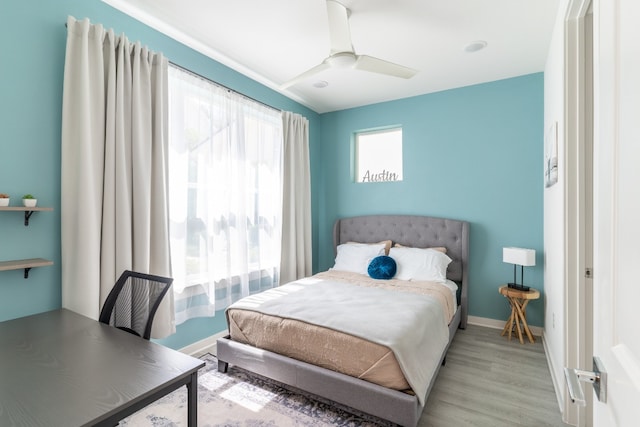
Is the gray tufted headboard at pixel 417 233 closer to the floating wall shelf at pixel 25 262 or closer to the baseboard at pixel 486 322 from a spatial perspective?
the baseboard at pixel 486 322

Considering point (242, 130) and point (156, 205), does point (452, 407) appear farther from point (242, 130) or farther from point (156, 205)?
point (242, 130)

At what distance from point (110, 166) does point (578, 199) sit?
3.05 metres

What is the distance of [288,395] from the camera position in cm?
220

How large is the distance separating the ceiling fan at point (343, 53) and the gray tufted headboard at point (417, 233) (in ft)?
6.33

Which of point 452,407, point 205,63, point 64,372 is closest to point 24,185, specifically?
point 64,372

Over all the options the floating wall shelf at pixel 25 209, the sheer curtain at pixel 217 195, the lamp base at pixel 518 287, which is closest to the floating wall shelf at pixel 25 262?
the floating wall shelf at pixel 25 209

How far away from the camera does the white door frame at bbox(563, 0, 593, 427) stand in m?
1.83

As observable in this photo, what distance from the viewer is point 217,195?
3.01 m

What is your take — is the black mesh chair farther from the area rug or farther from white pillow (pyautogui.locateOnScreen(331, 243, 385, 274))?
white pillow (pyautogui.locateOnScreen(331, 243, 385, 274))

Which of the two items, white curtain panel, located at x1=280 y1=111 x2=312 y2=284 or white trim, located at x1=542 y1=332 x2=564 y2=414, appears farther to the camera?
white curtain panel, located at x1=280 y1=111 x2=312 y2=284

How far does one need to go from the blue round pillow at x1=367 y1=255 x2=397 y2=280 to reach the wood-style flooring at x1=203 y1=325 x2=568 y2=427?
924 millimetres

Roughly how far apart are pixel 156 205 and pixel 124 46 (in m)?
1.16

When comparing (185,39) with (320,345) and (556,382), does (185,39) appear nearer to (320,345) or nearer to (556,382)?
(320,345)
